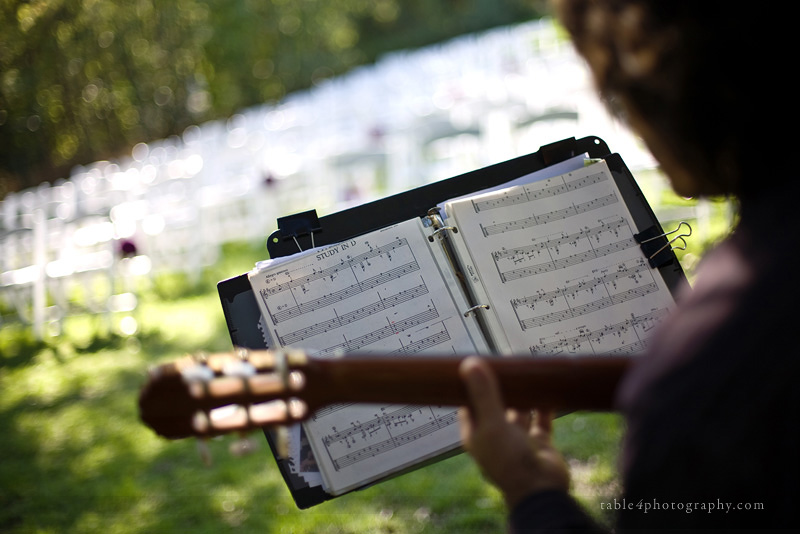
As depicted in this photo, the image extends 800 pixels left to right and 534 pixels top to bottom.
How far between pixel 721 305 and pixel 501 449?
→ 15.4 inches

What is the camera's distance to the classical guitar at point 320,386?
1064 millimetres

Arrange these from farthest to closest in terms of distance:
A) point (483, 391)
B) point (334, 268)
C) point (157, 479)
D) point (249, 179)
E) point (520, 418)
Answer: point (249, 179)
point (157, 479)
point (334, 268)
point (520, 418)
point (483, 391)

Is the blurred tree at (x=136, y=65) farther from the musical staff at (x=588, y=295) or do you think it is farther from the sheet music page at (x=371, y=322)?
the musical staff at (x=588, y=295)

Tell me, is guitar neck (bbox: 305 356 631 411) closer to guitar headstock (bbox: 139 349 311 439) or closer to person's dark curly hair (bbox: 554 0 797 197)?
guitar headstock (bbox: 139 349 311 439)

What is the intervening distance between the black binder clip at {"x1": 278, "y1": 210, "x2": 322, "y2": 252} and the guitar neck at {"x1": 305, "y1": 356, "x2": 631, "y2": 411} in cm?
73

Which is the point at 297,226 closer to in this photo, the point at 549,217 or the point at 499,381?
the point at 549,217

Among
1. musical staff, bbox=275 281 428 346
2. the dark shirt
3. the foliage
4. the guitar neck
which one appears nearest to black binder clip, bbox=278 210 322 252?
musical staff, bbox=275 281 428 346

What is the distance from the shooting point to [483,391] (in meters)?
1.04

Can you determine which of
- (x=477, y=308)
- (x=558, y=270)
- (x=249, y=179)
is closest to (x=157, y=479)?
(x=477, y=308)

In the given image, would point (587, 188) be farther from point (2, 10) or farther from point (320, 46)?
point (320, 46)

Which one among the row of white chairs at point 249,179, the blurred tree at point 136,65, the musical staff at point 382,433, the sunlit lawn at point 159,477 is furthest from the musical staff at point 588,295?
the blurred tree at point 136,65

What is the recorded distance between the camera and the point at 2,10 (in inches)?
280

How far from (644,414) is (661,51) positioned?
0.43m

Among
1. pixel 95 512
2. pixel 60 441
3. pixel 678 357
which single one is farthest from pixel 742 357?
pixel 60 441
